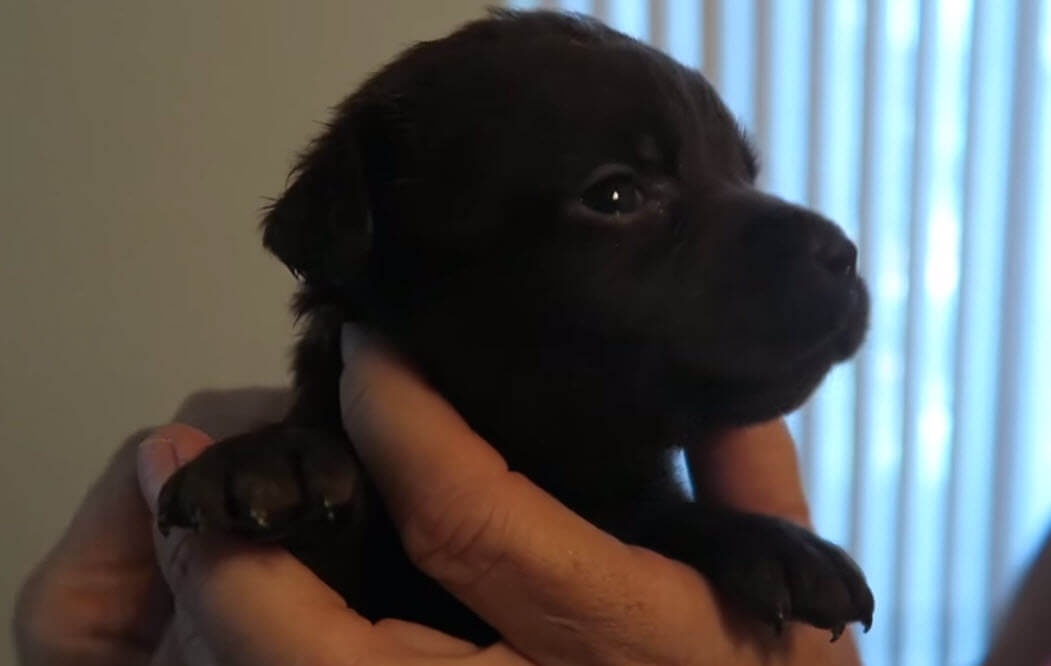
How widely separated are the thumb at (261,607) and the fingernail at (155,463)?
5.2 inches

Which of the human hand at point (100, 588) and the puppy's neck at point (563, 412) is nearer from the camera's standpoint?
the puppy's neck at point (563, 412)

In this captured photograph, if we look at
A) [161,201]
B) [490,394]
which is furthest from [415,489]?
[161,201]

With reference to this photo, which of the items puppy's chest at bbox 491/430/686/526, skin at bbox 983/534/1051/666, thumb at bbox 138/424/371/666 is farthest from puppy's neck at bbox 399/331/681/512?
skin at bbox 983/534/1051/666

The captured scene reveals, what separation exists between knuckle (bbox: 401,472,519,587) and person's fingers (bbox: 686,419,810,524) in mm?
377

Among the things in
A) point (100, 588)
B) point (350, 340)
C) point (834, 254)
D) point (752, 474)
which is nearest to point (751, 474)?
point (752, 474)

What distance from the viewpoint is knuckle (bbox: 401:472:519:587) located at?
1.06 metres

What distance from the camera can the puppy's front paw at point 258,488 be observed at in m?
0.97

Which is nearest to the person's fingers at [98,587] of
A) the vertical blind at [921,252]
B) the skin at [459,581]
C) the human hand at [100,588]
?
the human hand at [100,588]

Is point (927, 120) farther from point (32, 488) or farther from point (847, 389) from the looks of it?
point (32, 488)

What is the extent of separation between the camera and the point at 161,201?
6.96 ft

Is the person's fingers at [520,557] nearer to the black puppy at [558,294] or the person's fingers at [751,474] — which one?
the black puppy at [558,294]

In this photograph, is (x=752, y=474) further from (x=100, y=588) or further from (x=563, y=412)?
(x=100, y=588)

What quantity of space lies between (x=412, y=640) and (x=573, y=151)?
0.49m

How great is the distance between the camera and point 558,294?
106cm
